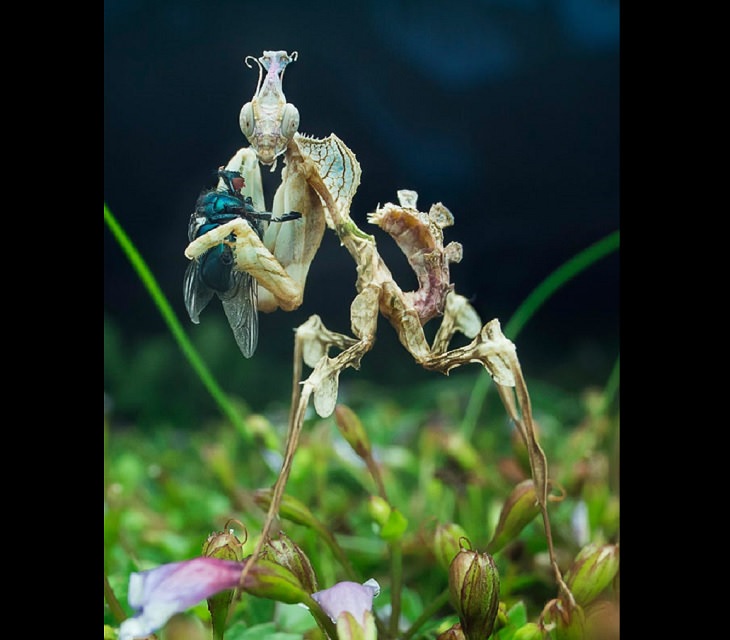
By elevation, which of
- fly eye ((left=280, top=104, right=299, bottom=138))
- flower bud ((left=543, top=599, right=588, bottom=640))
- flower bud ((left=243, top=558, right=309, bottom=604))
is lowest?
flower bud ((left=543, top=599, right=588, bottom=640))

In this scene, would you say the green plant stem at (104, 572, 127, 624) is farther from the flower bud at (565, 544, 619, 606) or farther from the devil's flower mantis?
the flower bud at (565, 544, 619, 606)

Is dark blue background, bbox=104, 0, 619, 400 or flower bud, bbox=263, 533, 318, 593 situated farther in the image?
dark blue background, bbox=104, 0, 619, 400

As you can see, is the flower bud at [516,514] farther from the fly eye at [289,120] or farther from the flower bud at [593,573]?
the fly eye at [289,120]

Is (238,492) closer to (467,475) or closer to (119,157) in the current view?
(467,475)

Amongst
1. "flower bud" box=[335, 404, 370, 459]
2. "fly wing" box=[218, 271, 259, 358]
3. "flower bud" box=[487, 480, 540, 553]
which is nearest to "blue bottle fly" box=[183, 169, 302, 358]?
"fly wing" box=[218, 271, 259, 358]

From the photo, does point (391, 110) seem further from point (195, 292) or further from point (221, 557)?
point (221, 557)

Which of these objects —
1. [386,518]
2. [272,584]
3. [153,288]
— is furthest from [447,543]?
[153,288]
